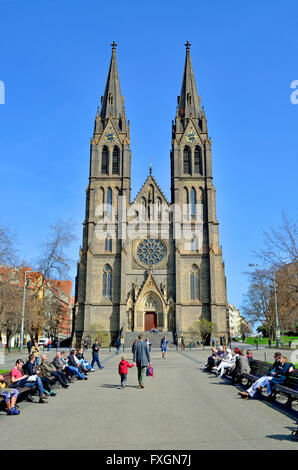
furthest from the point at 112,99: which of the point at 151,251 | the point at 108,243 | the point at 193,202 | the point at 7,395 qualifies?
the point at 7,395

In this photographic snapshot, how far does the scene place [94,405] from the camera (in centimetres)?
1046

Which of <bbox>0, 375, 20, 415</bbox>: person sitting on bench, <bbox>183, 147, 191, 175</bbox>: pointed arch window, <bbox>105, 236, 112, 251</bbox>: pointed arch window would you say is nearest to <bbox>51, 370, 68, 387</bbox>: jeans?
<bbox>0, 375, 20, 415</bbox>: person sitting on bench

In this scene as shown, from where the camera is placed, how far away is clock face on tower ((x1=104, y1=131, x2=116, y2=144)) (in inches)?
2140

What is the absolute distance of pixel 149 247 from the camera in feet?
167

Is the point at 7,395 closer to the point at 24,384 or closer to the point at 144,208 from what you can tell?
the point at 24,384

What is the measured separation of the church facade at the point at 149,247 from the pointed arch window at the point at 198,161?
0.14m

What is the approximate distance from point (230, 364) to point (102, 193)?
126ft

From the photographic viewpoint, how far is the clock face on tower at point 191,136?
179ft

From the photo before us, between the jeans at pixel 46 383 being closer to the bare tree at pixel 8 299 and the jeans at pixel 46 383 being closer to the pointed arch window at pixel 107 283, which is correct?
the bare tree at pixel 8 299

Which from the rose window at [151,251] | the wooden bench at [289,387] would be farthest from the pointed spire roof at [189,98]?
the wooden bench at [289,387]

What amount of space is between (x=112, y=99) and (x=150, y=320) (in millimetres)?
30930

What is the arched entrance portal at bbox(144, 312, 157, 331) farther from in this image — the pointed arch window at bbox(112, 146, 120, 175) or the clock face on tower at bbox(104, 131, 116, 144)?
the clock face on tower at bbox(104, 131, 116, 144)
